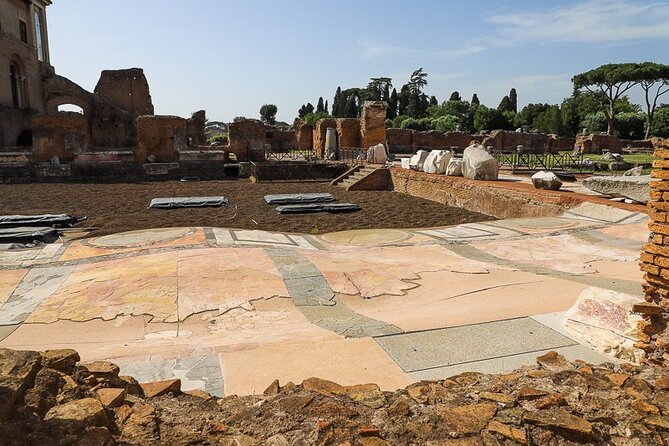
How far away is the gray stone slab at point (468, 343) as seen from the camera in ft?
12.0

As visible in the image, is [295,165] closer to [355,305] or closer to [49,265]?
[49,265]

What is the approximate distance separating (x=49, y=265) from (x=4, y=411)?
5.31 metres

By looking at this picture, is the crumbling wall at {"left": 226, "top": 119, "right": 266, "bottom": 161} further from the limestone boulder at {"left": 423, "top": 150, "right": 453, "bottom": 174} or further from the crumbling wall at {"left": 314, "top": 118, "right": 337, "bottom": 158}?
the limestone boulder at {"left": 423, "top": 150, "right": 453, "bottom": 174}

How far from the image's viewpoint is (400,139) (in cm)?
3253

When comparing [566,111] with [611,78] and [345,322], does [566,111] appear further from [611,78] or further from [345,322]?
[345,322]

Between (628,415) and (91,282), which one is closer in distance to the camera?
(628,415)

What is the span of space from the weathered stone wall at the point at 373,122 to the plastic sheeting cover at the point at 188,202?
11.1 metres

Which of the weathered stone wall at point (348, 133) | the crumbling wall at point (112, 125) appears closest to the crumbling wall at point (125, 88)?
the crumbling wall at point (112, 125)

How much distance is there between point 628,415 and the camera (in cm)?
231

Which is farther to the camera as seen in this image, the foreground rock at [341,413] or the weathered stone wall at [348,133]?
the weathered stone wall at [348,133]

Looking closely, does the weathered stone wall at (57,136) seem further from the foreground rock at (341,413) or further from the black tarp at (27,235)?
the foreground rock at (341,413)

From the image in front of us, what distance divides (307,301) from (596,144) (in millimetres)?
31818

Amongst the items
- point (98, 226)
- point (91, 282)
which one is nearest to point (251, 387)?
point (91, 282)

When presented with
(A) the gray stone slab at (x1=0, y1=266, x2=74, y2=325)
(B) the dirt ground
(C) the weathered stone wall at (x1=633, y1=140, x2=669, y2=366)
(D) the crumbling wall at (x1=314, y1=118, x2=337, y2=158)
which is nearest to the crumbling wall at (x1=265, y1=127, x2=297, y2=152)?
(D) the crumbling wall at (x1=314, y1=118, x2=337, y2=158)
